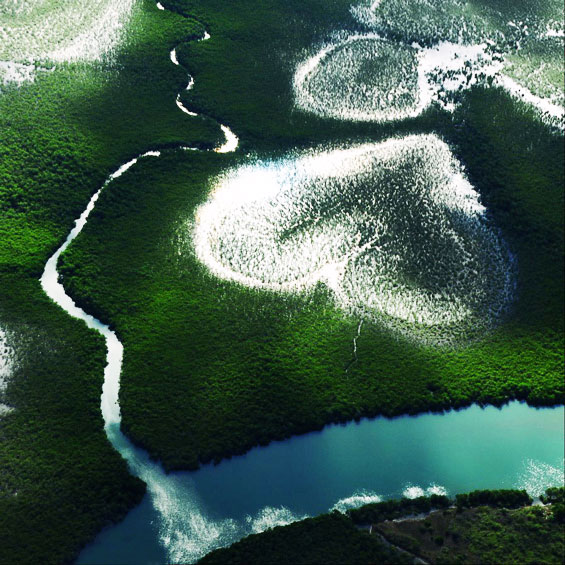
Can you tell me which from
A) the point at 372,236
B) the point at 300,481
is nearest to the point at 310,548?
the point at 300,481

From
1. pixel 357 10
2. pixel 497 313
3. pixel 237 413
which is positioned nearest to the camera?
pixel 237 413

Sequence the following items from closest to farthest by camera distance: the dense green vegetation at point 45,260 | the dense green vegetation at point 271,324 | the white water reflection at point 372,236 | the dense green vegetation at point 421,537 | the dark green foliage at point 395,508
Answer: the dense green vegetation at point 421,537, the dense green vegetation at point 45,260, the dark green foliage at point 395,508, the dense green vegetation at point 271,324, the white water reflection at point 372,236

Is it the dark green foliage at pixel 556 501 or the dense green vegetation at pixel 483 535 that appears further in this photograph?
the dark green foliage at pixel 556 501

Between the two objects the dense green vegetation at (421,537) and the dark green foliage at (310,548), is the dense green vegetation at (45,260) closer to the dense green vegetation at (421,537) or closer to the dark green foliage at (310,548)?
the dark green foliage at (310,548)

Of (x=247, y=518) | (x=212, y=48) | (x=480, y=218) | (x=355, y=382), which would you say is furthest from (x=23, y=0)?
(x=247, y=518)

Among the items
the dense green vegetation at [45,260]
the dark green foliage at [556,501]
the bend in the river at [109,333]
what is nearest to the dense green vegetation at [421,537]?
the dark green foliage at [556,501]

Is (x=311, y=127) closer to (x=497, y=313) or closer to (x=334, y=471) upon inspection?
(x=497, y=313)

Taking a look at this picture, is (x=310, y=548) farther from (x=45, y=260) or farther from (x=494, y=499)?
(x=45, y=260)
